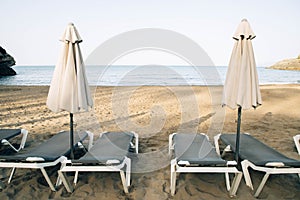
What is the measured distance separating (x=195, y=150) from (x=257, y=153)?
79 cm

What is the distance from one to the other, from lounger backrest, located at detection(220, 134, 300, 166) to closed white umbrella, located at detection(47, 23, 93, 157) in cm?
212

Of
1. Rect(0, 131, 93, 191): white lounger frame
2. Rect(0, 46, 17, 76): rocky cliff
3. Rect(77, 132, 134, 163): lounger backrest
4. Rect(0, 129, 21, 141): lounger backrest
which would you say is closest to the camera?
Rect(0, 131, 93, 191): white lounger frame

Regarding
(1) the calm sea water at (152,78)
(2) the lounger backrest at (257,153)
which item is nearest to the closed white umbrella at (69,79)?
(2) the lounger backrest at (257,153)

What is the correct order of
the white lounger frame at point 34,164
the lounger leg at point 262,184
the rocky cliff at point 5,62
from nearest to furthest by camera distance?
the lounger leg at point 262,184 → the white lounger frame at point 34,164 → the rocky cliff at point 5,62

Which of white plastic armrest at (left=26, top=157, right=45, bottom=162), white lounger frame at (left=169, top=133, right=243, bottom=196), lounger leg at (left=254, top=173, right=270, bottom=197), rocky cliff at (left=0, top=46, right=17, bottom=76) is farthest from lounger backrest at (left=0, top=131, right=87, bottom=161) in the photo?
rocky cliff at (left=0, top=46, right=17, bottom=76)

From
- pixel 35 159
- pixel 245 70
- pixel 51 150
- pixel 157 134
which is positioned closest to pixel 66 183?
pixel 35 159

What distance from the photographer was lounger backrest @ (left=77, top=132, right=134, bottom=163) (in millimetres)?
2731

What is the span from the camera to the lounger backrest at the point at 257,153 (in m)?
2.66

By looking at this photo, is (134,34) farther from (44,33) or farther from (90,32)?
(44,33)

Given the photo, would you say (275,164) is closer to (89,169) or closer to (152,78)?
(89,169)

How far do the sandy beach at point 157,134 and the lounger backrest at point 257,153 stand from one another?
13.7 inches

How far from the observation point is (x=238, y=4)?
15.8 metres

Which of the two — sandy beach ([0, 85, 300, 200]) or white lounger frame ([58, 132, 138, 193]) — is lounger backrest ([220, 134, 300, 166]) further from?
white lounger frame ([58, 132, 138, 193])

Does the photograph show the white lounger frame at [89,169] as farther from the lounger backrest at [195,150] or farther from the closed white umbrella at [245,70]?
the closed white umbrella at [245,70]
